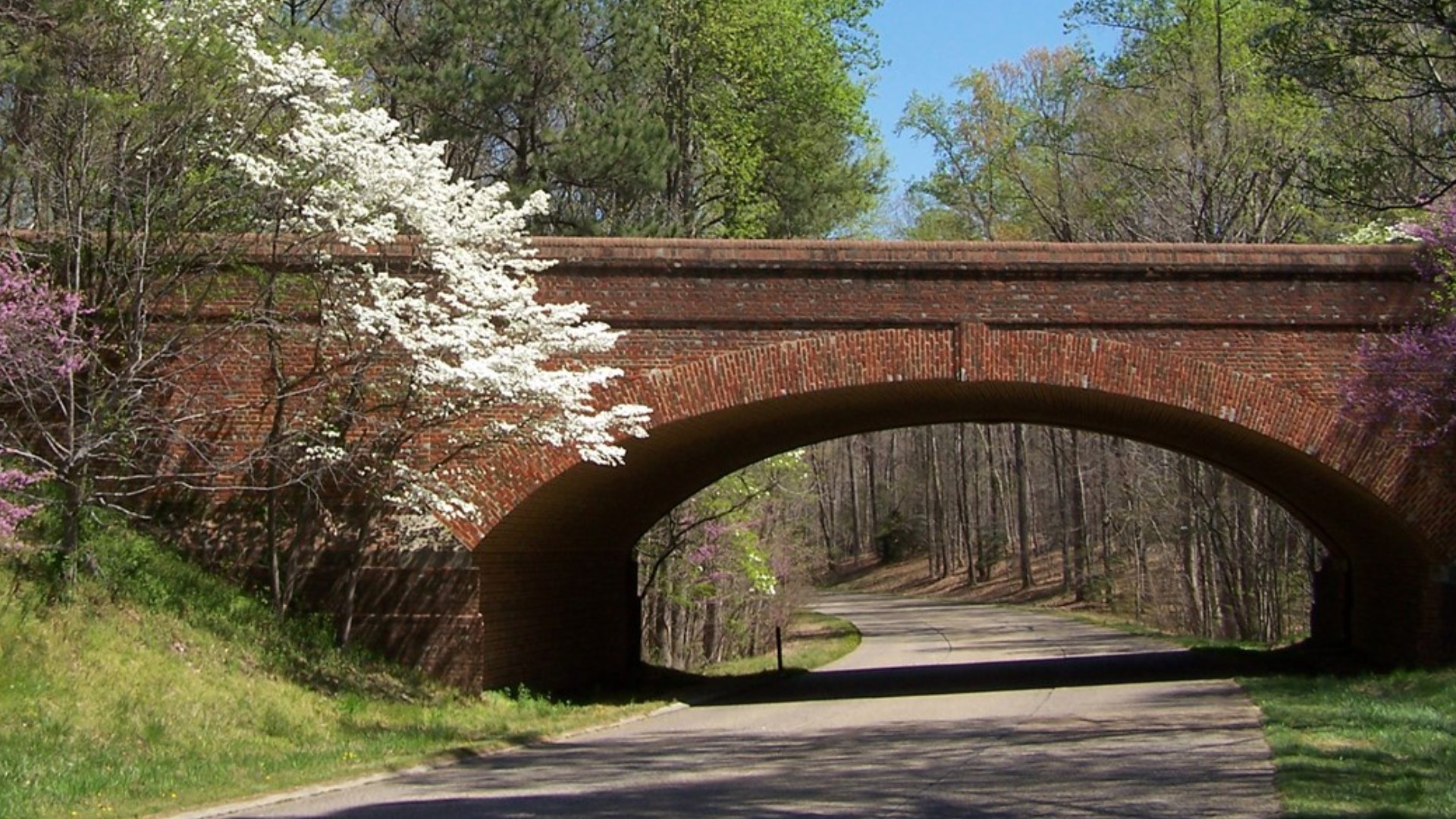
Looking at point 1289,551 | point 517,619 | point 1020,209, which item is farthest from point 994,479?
point 517,619

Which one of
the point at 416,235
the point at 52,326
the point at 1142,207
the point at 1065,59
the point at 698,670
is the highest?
the point at 1065,59

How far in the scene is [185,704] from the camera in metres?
14.2

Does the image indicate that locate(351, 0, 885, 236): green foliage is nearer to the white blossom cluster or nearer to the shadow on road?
the shadow on road

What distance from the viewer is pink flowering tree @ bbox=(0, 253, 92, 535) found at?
45.6ft

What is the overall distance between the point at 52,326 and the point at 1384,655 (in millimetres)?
15997

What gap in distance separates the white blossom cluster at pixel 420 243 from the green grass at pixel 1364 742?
22.5 ft

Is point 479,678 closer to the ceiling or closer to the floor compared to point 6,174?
closer to the floor

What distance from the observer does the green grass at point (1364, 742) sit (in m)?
9.95

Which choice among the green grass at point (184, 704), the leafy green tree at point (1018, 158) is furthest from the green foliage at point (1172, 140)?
the green grass at point (184, 704)

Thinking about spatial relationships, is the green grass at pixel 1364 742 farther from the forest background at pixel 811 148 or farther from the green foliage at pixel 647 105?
the green foliage at pixel 647 105

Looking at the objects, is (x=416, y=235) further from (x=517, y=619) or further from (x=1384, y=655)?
(x=1384, y=655)

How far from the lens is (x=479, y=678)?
1802 cm

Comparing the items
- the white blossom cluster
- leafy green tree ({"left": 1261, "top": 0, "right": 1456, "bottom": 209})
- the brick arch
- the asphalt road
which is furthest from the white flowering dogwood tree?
leafy green tree ({"left": 1261, "top": 0, "right": 1456, "bottom": 209})

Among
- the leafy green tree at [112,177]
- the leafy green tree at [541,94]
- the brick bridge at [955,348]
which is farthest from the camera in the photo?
the leafy green tree at [541,94]
